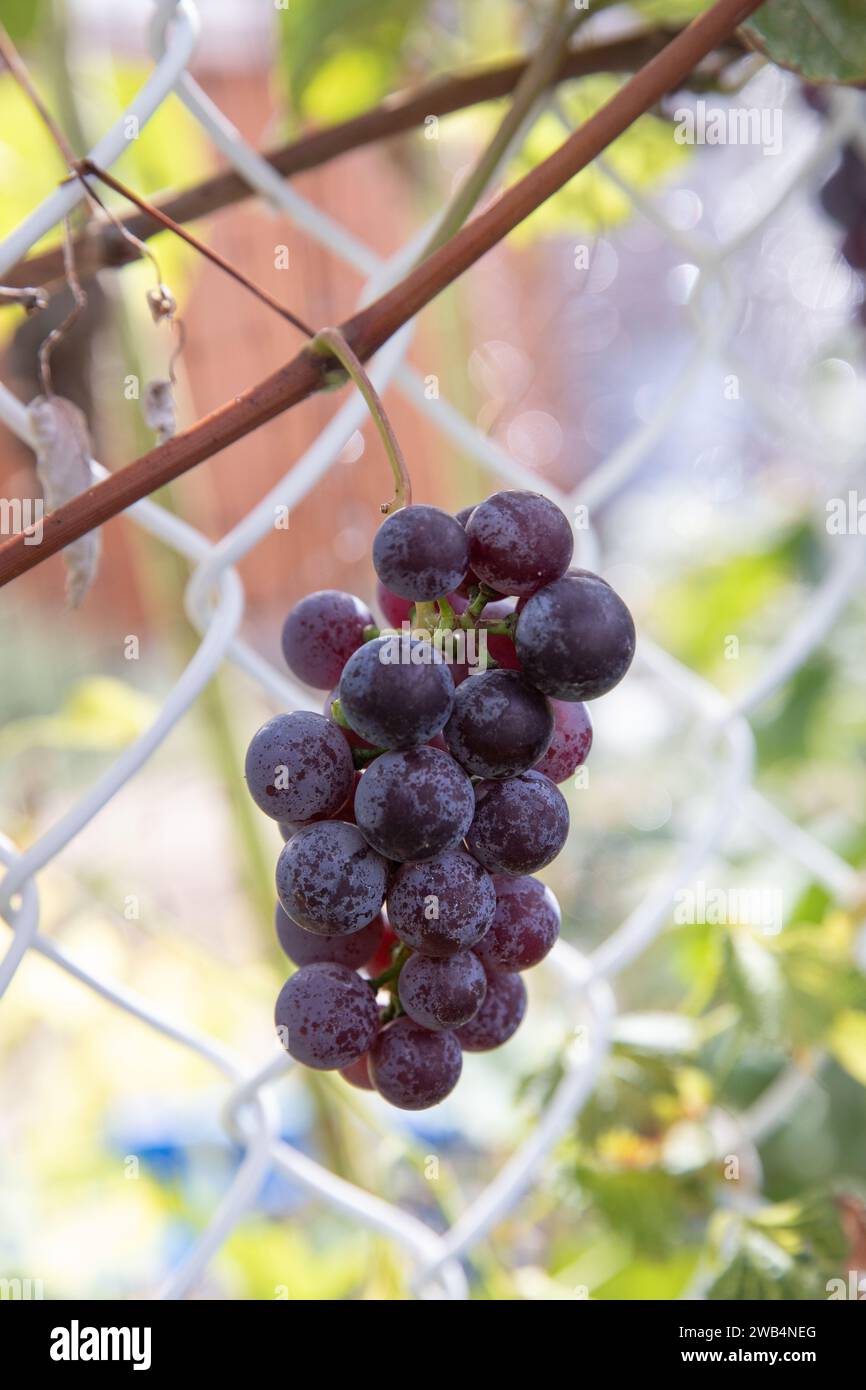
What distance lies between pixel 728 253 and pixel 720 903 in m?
0.44

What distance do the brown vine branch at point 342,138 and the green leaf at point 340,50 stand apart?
0.38 feet

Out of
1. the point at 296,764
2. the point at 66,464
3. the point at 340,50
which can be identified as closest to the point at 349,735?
the point at 296,764

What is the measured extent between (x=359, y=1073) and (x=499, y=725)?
15 centimetres

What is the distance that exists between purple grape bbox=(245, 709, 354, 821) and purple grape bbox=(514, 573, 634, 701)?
0.19ft

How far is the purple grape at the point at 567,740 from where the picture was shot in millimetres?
345

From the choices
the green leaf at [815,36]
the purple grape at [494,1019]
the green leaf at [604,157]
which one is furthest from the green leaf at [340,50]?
the purple grape at [494,1019]

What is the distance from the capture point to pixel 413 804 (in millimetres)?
293

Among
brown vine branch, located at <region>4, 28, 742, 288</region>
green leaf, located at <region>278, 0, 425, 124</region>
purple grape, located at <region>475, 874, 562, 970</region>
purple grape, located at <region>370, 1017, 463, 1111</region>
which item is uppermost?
green leaf, located at <region>278, 0, 425, 124</region>

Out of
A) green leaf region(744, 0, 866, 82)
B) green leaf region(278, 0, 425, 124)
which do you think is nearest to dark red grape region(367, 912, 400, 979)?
green leaf region(744, 0, 866, 82)

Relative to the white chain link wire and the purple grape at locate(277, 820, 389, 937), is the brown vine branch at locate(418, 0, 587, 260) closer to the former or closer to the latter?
the white chain link wire

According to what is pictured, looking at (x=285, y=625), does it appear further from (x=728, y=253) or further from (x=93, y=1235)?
(x=93, y=1235)

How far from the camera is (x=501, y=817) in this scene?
0.32 m

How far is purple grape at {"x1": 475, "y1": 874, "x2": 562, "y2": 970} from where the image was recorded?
34 cm

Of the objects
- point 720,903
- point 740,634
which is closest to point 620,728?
point 740,634
